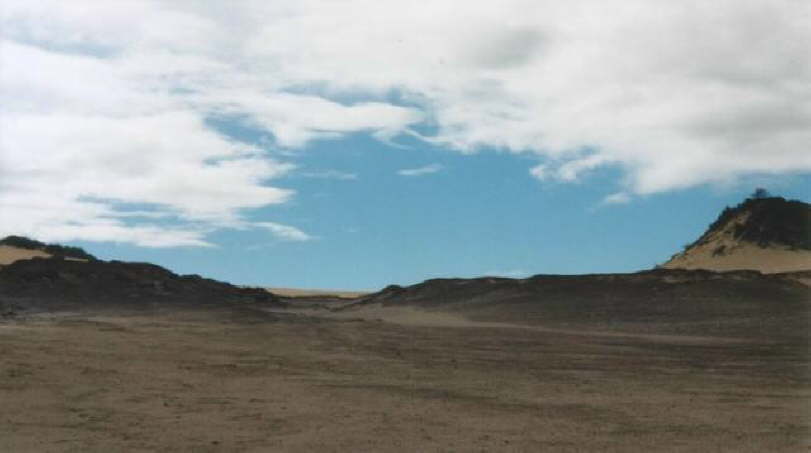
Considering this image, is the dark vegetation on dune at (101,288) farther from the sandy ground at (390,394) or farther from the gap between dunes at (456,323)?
the sandy ground at (390,394)

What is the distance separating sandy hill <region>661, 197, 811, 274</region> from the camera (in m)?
53.9

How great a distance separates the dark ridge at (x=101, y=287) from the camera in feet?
116

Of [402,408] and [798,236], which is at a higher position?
[798,236]

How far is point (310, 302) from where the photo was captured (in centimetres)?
5019

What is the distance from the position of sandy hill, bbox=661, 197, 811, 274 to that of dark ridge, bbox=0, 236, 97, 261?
38.0m

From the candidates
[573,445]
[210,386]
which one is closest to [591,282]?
[210,386]

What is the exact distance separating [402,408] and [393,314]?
87.7ft

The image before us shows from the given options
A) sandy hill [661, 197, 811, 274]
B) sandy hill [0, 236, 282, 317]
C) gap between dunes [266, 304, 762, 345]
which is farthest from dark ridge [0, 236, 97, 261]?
sandy hill [661, 197, 811, 274]

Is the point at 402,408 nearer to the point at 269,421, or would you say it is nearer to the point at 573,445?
the point at 269,421

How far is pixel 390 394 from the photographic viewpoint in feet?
40.1

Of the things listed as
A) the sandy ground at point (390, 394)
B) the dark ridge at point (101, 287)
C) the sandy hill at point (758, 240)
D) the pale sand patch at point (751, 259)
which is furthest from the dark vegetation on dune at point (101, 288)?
the sandy hill at point (758, 240)

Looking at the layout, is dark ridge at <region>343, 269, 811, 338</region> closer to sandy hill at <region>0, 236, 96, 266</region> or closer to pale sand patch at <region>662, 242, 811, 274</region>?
pale sand patch at <region>662, 242, 811, 274</region>

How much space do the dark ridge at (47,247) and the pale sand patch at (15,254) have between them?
0.89m

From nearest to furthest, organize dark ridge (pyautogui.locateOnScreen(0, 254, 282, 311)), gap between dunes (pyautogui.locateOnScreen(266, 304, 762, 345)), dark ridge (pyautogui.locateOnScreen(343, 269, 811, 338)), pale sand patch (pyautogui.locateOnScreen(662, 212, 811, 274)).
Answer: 1. gap between dunes (pyautogui.locateOnScreen(266, 304, 762, 345))
2. dark ridge (pyautogui.locateOnScreen(343, 269, 811, 338))
3. dark ridge (pyautogui.locateOnScreen(0, 254, 282, 311))
4. pale sand patch (pyautogui.locateOnScreen(662, 212, 811, 274))
